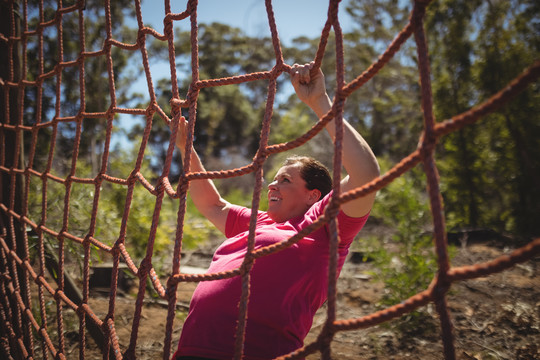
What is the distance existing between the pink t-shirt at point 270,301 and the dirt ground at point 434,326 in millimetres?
1398

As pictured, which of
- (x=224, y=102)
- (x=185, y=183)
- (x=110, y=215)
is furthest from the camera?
(x=224, y=102)

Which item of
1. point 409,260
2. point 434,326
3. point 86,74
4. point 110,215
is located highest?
point 86,74

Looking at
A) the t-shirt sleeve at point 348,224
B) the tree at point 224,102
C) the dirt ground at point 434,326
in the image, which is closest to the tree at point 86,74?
the tree at point 224,102

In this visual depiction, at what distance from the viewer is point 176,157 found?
1380 centimetres

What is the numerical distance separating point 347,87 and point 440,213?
1.07 feet

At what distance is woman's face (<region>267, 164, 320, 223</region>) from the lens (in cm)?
128

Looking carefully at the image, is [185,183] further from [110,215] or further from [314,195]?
[110,215]

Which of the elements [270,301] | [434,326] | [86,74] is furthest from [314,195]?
[86,74]

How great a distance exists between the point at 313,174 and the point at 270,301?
1.79 ft

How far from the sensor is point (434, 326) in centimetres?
243

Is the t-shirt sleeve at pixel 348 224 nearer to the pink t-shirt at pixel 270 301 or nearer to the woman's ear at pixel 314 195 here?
the pink t-shirt at pixel 270 301

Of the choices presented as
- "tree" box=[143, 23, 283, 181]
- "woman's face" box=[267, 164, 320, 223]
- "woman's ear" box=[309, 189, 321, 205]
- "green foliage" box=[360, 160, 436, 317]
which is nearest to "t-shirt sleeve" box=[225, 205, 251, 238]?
"woman's face" box=[267, 164, 320, 223]

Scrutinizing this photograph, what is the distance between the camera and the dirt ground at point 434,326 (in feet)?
7.08

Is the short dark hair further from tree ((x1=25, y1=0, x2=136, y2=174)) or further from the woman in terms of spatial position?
tree ((x1=25, y1=0, x2=136, y2=174))
